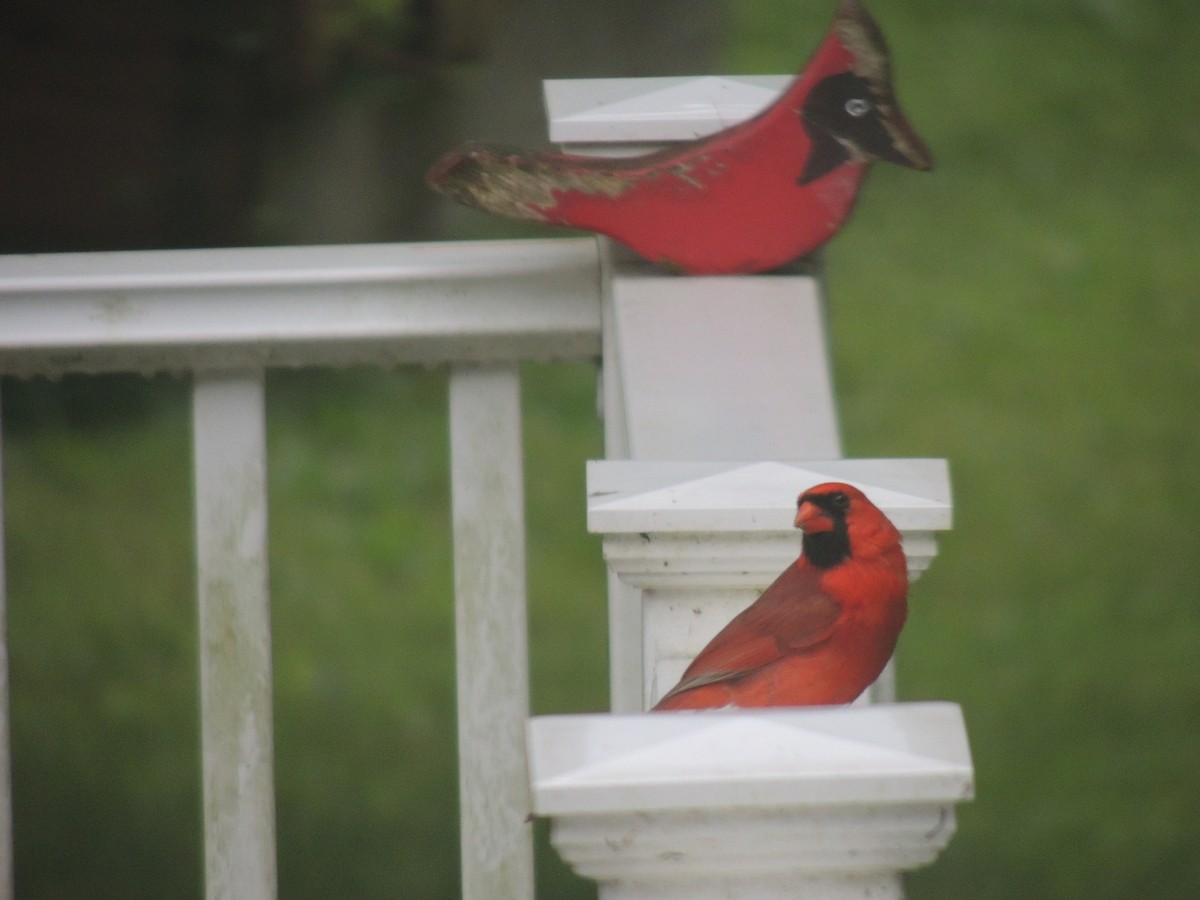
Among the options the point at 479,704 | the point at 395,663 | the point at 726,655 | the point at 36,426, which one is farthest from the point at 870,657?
the point at 36,426

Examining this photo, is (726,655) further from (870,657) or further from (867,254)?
(867,254)

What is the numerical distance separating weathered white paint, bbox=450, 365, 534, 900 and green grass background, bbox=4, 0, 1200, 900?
1.80 meters

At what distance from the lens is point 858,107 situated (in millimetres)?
916

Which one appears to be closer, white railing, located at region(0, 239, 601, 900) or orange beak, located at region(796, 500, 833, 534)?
orange beak, located at region(796, 500, 833, 534)

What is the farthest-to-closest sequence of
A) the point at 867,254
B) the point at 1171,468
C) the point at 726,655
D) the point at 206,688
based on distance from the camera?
the point at 867,254
the point at 1171,468
the point at 206,688
the point at 726,655

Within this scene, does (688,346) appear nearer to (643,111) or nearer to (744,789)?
(643,111)

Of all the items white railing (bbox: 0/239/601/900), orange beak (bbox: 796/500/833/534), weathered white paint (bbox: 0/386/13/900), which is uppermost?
orange beak (bbox: 796/500/833/534)

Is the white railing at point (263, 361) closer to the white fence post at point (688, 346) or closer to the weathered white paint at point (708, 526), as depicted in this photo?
the white fence post at point (688, 346)

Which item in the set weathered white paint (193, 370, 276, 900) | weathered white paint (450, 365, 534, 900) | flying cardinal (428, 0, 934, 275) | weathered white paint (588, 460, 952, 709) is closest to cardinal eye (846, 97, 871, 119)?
flying cardinal (428, 0, 934, 275)

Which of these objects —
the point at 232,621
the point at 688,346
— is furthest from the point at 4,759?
the point at 688,346

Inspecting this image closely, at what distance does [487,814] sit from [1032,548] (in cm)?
309

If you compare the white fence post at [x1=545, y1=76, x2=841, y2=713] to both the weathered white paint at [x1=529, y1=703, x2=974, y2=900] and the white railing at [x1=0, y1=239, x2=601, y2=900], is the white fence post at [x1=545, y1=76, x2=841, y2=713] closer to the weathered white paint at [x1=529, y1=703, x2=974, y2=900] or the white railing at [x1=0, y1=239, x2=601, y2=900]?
the white railing at [x1=0, y1=239, x2=601, y2=900]

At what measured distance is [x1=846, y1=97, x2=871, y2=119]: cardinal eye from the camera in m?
0.91

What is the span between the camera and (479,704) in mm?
1150
